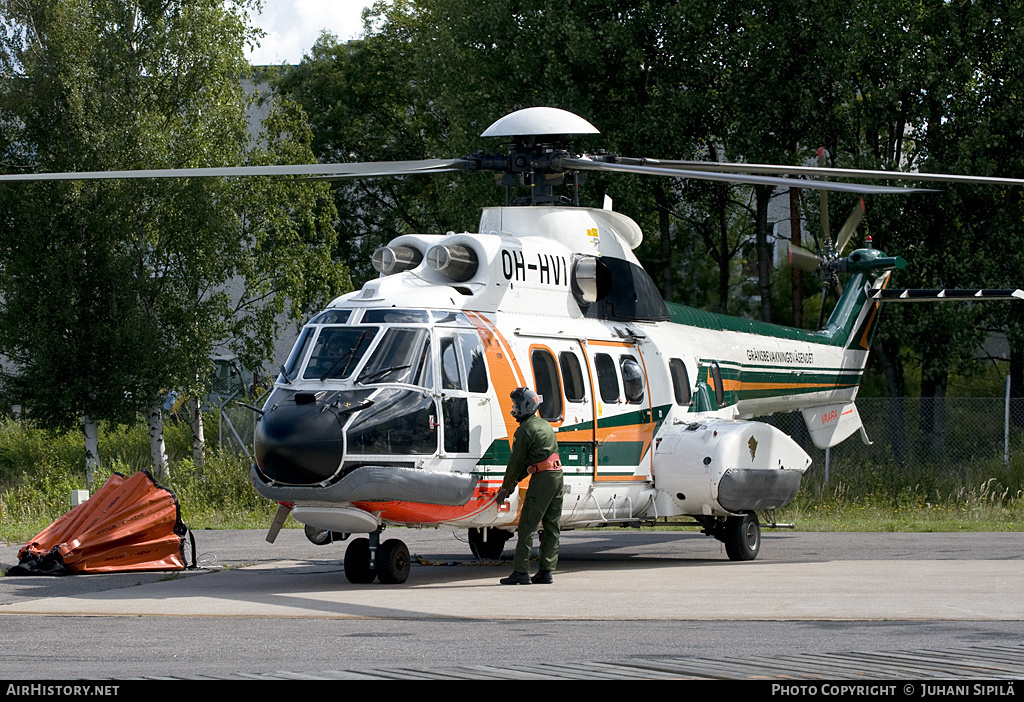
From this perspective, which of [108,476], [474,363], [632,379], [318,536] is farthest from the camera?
[108,476]

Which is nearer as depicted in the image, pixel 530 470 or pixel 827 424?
pixel 530 470

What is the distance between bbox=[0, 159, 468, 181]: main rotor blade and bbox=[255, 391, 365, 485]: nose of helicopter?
7.50 feet

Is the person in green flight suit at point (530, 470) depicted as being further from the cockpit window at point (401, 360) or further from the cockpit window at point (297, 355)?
the cockpit window at point (297, 355)

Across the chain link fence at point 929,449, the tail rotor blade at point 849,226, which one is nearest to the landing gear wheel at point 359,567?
the tail rotor blade at point 849,226

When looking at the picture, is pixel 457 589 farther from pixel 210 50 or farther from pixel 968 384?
pixel 968 384

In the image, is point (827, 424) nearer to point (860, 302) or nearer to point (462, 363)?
point (860, 302)

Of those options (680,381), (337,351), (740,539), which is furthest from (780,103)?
(337,351)

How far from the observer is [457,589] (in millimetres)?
12148

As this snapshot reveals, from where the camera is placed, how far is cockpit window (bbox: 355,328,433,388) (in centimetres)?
1216

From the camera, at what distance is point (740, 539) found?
609 inches

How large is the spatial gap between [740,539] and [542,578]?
384 cm

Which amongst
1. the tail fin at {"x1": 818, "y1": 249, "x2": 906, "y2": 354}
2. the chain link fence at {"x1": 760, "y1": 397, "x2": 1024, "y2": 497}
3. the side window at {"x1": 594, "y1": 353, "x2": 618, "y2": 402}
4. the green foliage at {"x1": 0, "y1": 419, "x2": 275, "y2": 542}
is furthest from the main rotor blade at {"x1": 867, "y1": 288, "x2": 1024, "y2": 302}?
the green foliage at {"x1": 0, "y1": 419, "x2": 275, "y2": 542}

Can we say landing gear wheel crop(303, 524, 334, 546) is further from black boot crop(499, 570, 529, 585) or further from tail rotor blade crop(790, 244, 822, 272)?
tail rotor blade crop(790, 244, 822, 272)
